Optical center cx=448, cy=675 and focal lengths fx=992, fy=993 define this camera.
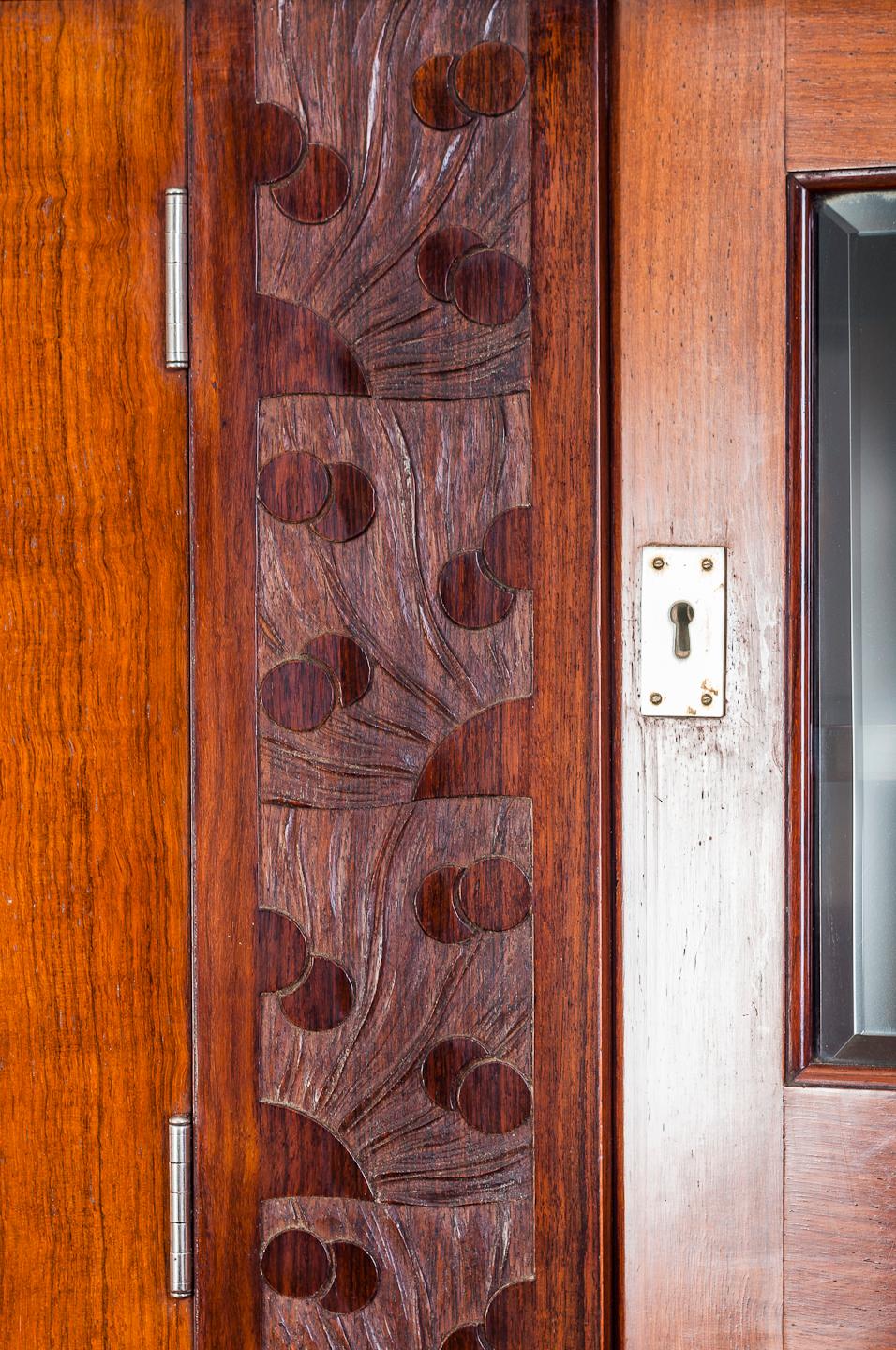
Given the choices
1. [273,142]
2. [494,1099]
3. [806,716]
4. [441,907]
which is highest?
[273,142]

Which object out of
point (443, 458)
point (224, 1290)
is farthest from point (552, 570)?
point (224, 1290)

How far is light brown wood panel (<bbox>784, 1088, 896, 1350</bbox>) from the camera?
655mm

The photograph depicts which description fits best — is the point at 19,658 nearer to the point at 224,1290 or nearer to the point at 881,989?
the point at 224,1290

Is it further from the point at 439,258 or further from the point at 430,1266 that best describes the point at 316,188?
the point at 430,1266

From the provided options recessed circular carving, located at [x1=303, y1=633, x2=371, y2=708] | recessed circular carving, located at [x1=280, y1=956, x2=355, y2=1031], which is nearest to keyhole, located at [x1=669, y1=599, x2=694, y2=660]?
recessed circular carving, located at [x1=303, y1=633, x2=371, y2=708]

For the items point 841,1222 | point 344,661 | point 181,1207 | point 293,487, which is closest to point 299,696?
point 344,661

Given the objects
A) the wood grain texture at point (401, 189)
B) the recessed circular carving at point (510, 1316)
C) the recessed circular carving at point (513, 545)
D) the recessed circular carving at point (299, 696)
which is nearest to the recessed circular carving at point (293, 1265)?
the recessed circular carving at point (510, 1316)

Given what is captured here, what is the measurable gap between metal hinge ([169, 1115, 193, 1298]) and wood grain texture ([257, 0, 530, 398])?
0.53m

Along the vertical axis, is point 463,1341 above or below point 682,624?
below

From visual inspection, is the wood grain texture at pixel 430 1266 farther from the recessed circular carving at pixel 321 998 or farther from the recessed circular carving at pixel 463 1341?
the recessed circular carving at pixel 321 998

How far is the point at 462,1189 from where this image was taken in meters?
0.67

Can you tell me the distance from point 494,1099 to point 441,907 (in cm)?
13

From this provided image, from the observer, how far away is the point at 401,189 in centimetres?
68

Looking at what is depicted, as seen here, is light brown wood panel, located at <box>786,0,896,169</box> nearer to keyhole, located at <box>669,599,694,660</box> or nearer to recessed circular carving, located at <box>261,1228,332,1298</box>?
keyhole, located at <box>669,599,694,660</box>
